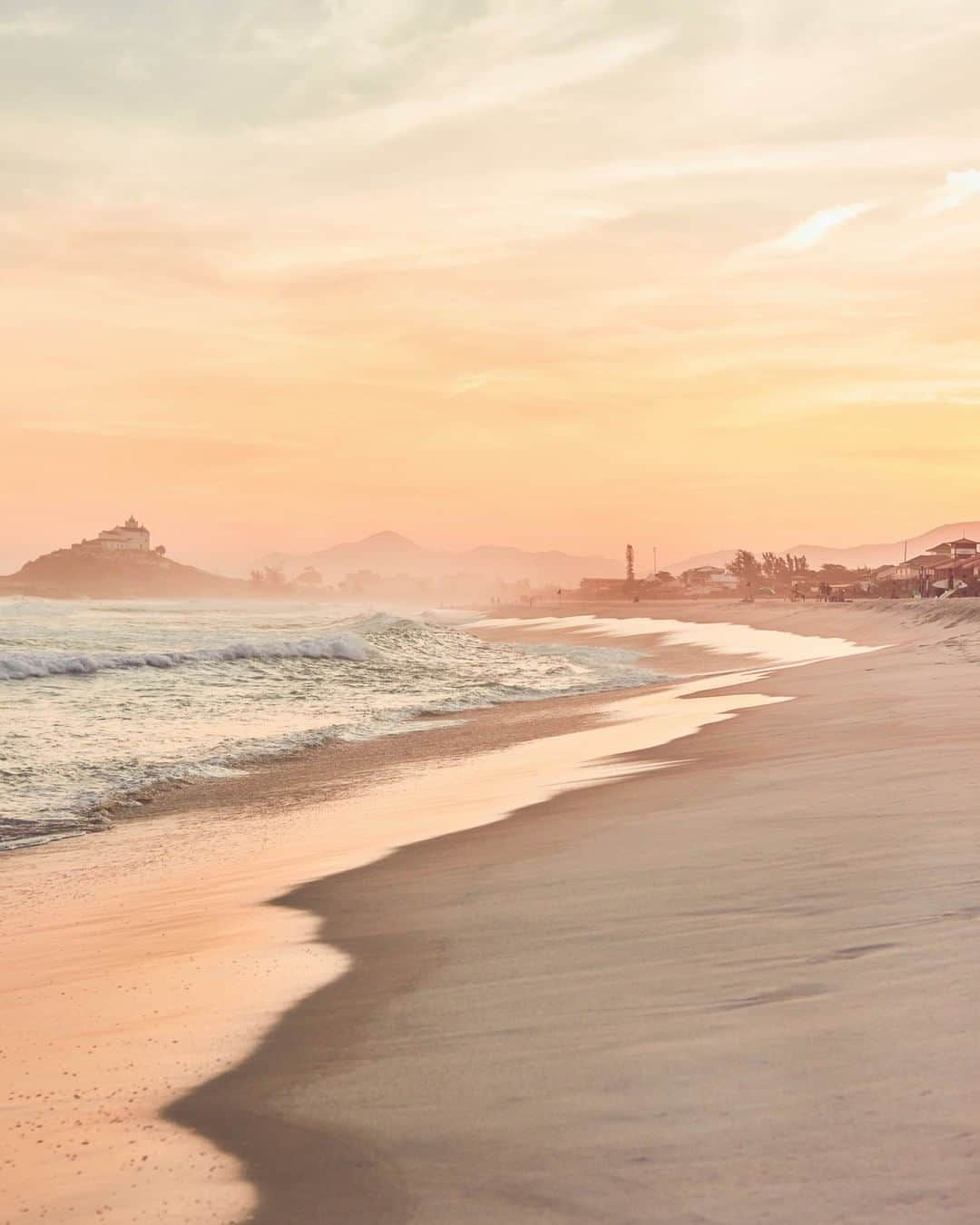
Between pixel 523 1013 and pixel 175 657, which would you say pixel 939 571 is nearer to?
pixel 175 657

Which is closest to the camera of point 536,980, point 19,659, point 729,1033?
point 729,1033

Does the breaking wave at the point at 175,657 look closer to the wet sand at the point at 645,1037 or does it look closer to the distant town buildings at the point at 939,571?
the wet sand at the point at 645,1037

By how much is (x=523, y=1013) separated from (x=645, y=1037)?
55cm

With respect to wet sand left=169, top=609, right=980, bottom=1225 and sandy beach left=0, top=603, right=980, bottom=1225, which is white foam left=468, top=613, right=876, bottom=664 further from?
wet sand left=169, top=609, right=980, bottom=1225

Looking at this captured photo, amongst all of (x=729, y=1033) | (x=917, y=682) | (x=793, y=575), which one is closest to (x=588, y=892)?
(x=729, y=1033)

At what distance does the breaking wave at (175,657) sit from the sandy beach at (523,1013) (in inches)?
678

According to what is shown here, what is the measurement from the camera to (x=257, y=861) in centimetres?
791

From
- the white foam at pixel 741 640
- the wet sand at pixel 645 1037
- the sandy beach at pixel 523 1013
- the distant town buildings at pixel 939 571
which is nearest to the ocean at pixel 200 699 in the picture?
the sandy beach at pixel 523 1013

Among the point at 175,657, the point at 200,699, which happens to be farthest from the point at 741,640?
the point at 200,699

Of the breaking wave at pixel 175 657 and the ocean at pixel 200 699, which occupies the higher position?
the breaking wave at pixel 175 657

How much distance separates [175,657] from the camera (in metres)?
28.6

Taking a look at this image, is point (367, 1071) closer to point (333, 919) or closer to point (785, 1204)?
point (785, 1204)

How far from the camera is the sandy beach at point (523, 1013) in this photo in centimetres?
290

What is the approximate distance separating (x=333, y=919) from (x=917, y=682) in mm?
12710
